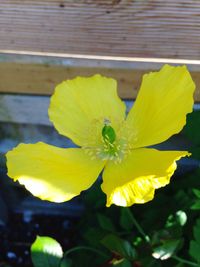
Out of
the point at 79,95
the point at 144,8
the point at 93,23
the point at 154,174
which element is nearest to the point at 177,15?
the point at 144,8

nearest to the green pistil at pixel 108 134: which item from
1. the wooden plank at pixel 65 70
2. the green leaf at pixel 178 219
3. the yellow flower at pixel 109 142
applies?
the yellow flower at pixel 109 142

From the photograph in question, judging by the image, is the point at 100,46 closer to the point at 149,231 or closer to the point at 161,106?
the point at 161,106

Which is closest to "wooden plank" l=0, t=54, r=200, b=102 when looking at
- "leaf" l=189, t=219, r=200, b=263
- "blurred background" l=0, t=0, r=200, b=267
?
"blurred background" l=0, t=0, r=200, b=267

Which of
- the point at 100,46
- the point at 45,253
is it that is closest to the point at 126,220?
the point at 45,253

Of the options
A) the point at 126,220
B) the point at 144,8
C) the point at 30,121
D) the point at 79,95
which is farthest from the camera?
the point at 30,121

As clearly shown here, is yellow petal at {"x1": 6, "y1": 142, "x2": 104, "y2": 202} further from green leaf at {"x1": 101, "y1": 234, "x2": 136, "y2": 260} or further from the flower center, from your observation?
green leaf at {"x1": 101, "y1": 234, "x2": 136, "y2": 260}

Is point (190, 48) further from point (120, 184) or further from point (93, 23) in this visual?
point (120, 184)
